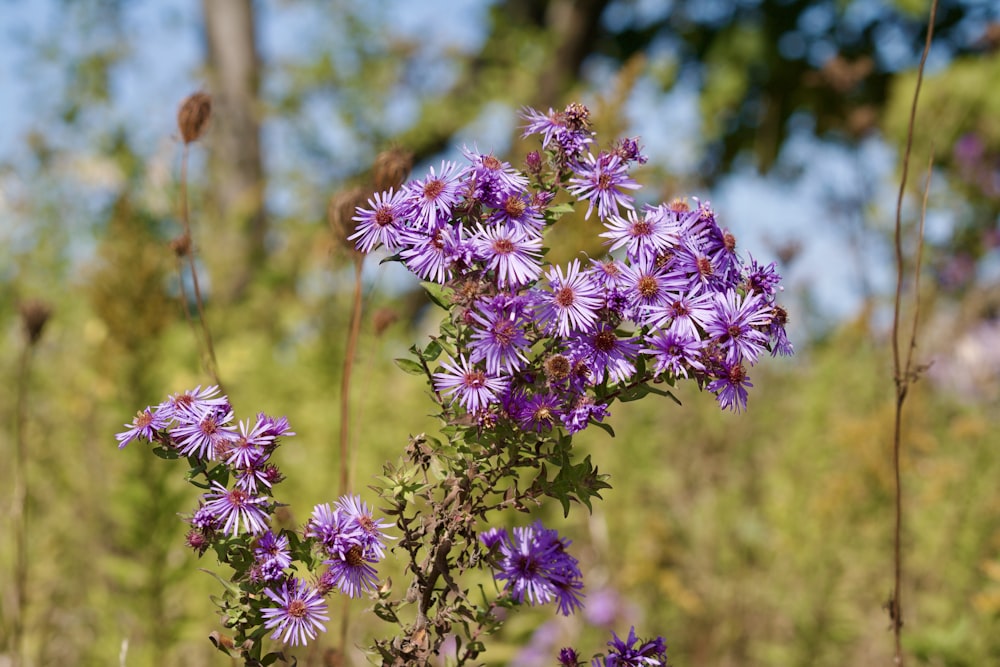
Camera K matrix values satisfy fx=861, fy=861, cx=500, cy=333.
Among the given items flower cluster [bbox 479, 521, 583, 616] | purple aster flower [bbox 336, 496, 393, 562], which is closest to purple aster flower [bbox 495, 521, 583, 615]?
flower cluster [bbox 479, 521, 583, 616]

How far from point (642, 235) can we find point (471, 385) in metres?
0.26

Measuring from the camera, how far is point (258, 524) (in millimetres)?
894

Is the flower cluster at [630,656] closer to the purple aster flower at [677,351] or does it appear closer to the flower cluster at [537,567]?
the flower cluster at [537,567]

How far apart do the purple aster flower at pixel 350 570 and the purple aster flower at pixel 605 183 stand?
1.51ft

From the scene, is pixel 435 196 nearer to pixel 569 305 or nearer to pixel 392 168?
pixel 569 305

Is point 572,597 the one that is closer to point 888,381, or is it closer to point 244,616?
point 244,616

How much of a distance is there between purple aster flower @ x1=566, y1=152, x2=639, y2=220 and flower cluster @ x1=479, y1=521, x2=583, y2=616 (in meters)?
0.39

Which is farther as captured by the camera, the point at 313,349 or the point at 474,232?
the point at 313,349

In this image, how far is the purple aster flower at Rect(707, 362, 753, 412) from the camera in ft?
2.97

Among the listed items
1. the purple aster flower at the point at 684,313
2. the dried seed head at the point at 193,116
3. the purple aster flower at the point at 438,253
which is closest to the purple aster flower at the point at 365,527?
the purple aster flower at the point at 438,253

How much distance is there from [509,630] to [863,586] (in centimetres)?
135

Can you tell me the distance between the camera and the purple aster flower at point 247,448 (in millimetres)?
893

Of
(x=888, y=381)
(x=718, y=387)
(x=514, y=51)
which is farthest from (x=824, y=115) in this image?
(x=718, y=387)

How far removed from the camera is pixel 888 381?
379 centimetres
